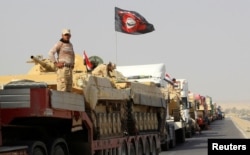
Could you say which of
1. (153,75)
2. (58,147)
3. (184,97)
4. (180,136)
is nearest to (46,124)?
(58,147)

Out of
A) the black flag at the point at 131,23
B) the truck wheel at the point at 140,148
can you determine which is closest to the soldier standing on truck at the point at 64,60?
the truck wheel at the point at 140,148

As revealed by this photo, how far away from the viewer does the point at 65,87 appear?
13.2 metres

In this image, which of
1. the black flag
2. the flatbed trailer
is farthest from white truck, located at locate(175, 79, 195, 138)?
the flatbed trailer

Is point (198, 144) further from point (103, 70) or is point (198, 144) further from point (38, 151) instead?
point (38, 151)

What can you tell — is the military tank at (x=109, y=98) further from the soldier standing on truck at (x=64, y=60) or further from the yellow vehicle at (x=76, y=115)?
the soldier standing on truck at (x=64, y=60)

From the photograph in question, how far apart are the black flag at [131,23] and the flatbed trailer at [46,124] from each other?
8.26 m

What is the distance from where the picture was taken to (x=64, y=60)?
1337cm

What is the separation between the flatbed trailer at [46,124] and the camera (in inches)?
435

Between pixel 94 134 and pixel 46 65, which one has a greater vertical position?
pixel 46 65

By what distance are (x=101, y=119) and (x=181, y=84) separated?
22.5 m

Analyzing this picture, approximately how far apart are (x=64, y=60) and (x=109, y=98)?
3084 millimetres

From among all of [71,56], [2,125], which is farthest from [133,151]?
[2,125]

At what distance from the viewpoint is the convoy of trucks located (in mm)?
11086

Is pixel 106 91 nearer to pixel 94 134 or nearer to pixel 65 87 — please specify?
pixel 94 134
